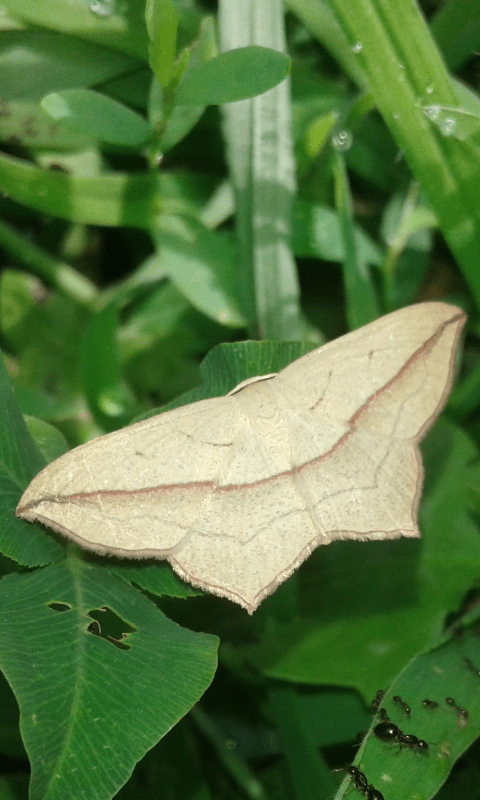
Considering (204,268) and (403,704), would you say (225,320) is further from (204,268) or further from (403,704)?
(403,704)

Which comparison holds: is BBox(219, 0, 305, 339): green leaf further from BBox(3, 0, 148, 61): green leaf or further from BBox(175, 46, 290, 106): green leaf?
BBox(3, 0, 148, 61): green leaf

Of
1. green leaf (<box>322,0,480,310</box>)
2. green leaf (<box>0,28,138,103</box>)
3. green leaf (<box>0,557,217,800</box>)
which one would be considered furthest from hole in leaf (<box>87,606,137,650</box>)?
green leaf (<box>0,28,138,103</box>)

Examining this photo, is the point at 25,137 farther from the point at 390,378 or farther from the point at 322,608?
the point at 322,608

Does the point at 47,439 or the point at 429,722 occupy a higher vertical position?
the point at 47,439

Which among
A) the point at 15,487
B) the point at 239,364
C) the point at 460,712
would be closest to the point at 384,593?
the point at 460,712

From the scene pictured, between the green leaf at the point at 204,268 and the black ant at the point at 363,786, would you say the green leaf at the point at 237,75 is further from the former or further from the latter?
the black ant at the point at 363,786

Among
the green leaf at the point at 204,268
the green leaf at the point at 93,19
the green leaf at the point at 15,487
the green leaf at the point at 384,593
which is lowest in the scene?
the green leaf at the point at 384,593

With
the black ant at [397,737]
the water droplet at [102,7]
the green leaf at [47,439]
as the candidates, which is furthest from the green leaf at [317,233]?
the black ant at [397,737]
